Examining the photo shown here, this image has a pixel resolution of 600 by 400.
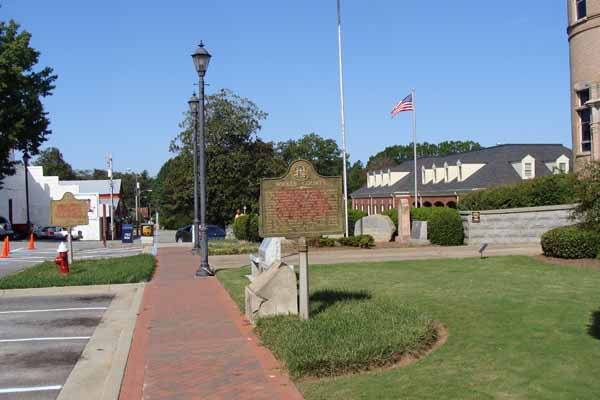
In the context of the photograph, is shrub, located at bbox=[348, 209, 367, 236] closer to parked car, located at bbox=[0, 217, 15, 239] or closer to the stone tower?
the stone tower

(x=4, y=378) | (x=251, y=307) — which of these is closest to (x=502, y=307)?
(x=251, y=307)

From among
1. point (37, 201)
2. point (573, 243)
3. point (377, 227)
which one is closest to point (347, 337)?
point (573, 243)

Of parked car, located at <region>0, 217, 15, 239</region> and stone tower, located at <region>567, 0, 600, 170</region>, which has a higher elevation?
stone tower, located at <region>567, 0, 600, 170</region>

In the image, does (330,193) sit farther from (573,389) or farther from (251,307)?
(573,389)

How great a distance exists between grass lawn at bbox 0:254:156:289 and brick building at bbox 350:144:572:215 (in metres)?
32.5

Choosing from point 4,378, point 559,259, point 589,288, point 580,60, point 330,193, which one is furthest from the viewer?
point 580,60

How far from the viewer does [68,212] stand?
19.9 metres

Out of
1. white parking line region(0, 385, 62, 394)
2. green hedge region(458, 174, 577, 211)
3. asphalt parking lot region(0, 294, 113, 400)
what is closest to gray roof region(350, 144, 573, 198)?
green hedge region(458, 174, 577, 211)

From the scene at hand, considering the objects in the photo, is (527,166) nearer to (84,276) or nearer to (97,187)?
(84,276)

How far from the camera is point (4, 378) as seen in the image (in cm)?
736

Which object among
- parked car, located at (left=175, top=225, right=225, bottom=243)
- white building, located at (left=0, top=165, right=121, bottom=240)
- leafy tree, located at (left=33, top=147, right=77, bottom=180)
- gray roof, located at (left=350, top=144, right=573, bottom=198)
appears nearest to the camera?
parked car, located at (left=175, top=225, right=225, bottom=243)

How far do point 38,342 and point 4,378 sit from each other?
1980mm

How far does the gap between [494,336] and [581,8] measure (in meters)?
20.5

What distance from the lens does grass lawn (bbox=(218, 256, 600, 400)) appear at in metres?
5.97
